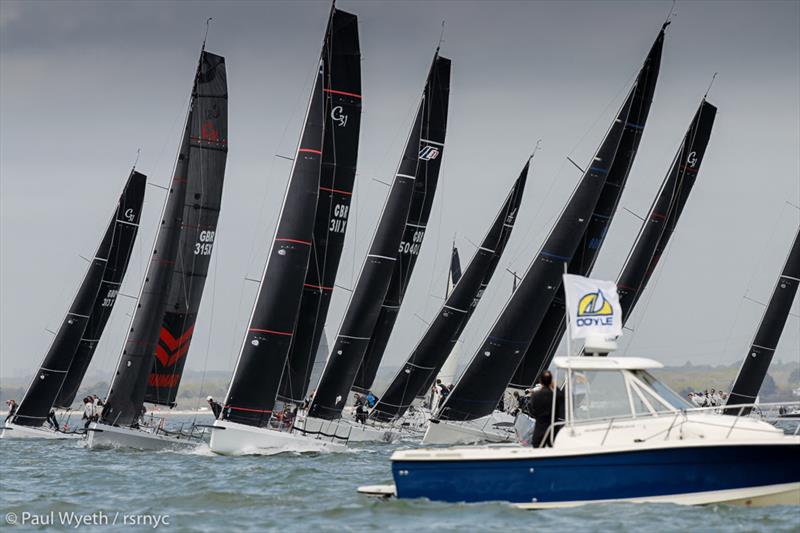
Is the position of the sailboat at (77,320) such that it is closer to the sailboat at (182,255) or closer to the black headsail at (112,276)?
the black headsail at (112,276)

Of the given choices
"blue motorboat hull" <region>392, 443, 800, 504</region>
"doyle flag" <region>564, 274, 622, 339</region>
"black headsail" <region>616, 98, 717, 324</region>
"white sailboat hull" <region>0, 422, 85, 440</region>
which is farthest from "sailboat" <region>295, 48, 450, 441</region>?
"blue motorboat hull" <region>392, 443, 800, 504</region>

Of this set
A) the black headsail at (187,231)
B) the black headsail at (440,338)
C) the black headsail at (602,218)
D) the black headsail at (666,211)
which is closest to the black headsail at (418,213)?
the black headsail at (440,338)

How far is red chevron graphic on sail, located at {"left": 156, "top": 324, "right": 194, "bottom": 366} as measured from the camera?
1666 inches

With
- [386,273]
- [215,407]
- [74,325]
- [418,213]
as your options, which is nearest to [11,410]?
[74,325]

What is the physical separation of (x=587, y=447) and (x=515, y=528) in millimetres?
1983

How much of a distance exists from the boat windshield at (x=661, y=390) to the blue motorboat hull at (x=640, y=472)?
4.90ft

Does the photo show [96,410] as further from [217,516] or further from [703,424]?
[703,424]

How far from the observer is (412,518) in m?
18.0

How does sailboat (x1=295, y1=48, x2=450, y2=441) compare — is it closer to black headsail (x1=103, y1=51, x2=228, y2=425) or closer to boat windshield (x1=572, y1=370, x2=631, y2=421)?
black headsail (x1=103, y1=51, x2=228, y2=425)

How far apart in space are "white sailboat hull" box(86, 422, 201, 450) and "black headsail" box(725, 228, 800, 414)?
80.5ft

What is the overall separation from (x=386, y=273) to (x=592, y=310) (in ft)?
71.8

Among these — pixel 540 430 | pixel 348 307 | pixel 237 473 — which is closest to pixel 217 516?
pixel 540 430

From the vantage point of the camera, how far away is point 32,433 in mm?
47344

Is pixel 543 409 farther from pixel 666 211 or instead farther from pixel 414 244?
pixel 666 211
